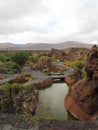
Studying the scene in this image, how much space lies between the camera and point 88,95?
21.4m

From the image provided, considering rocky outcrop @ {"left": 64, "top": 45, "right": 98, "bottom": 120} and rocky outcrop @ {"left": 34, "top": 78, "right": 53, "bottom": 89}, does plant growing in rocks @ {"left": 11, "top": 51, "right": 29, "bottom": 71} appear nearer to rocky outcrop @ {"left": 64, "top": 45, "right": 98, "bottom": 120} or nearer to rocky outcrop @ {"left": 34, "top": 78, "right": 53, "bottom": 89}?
rocky outcrop @ {"left": 34, "top": 78, "right": 53, "bottom": 89}

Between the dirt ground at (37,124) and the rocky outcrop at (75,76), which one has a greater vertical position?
the dirt ground at (37,124)

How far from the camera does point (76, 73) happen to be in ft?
129

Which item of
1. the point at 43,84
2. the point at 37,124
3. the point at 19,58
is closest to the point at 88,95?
the point at 37,124

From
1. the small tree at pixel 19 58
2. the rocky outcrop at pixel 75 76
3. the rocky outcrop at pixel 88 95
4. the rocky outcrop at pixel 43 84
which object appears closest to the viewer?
the rocky outcrop at pixel 88 95

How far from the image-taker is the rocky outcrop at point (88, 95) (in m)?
20.8

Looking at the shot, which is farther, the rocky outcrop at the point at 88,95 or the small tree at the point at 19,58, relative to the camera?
the small tree at the point at 19,58

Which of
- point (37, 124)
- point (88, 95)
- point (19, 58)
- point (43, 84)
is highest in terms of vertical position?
point (37, 124)

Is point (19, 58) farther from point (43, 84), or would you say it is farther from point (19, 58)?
point (43, 84)

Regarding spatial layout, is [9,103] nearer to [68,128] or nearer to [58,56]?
[68,128]

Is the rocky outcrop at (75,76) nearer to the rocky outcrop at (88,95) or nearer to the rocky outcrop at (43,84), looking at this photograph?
the rocky outcrop at (43,84)

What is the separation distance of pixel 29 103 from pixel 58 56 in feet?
241

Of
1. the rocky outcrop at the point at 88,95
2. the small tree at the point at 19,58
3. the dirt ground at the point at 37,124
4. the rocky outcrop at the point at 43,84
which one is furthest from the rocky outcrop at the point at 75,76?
the dirt ground at the point at 37,124

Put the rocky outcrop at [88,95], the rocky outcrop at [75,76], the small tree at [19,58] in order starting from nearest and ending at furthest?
1. the rocky outcrop at [88,95]
2. the rocky outcrop at [75,76]
3. the small tree at [19,58]
